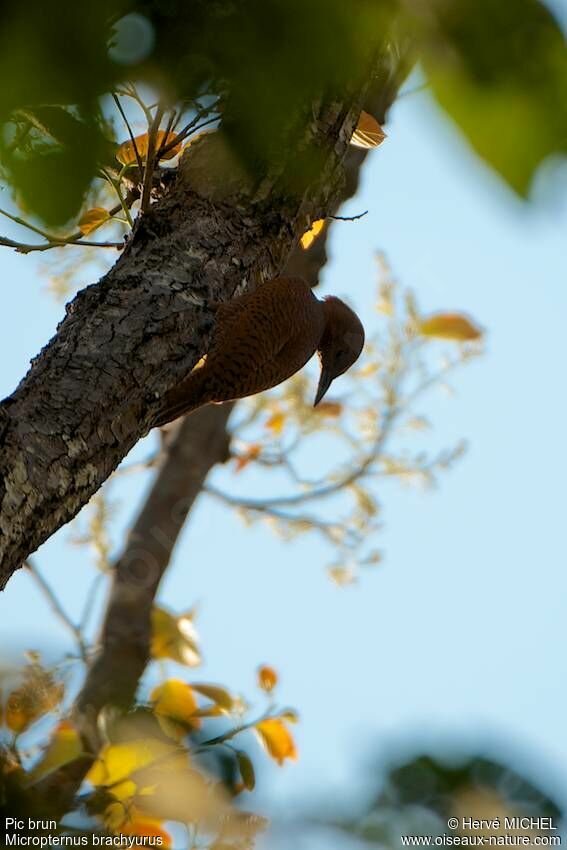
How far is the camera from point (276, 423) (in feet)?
18.9

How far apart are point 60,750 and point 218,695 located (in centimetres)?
47

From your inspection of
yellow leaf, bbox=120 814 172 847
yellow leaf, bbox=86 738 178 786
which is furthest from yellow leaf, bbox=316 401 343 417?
yellow leaf, bbox=120 814 172 847

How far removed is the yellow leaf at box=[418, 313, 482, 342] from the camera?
520 cm

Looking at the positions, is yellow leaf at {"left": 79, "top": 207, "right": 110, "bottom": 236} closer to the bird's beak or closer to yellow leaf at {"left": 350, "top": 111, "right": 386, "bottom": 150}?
yellow leaf at {"left": 350, "top": 111, "right": 386, "bottom": 150}

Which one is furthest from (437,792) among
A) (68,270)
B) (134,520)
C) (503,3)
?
(134,520)

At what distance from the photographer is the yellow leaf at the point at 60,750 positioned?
8.43ft

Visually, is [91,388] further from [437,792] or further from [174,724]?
[437,792]

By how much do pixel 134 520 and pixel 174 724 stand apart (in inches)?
192

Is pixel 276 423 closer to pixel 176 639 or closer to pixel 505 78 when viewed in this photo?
pixel 176 639

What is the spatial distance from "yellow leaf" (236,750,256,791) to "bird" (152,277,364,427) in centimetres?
185

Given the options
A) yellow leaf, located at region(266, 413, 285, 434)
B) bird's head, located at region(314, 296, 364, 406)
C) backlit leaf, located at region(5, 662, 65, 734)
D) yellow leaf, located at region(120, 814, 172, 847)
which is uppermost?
yellow leaf, located at region(266, 413, 285, 434)

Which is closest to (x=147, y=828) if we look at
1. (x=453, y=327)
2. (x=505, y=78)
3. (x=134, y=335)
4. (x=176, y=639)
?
(x=134, y=335)

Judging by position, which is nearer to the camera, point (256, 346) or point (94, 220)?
Result: point (94, 220)

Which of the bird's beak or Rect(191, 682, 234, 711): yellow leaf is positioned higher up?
the bird's beak
